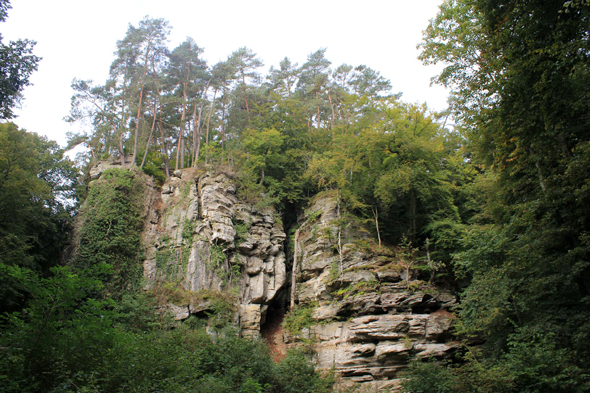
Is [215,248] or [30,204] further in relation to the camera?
[215,248]

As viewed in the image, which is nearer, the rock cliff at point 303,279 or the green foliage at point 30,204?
the rock cliff at point 303,279

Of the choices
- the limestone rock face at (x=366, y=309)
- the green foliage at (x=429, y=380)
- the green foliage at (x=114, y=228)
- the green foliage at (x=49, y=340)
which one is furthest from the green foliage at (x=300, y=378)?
the green foliage at (x=114, y=228)

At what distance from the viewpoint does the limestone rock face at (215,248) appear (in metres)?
16.3

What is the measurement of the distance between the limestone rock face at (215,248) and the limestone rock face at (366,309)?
2.07 m

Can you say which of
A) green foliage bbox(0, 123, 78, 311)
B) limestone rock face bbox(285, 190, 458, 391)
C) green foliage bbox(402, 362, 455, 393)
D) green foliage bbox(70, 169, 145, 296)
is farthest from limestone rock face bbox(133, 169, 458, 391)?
green foliage bbox(0, 123, 78, 311)

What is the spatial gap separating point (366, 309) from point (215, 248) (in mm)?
8152

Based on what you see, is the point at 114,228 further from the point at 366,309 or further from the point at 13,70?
the point at 366,309

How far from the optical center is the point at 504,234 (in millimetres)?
9914

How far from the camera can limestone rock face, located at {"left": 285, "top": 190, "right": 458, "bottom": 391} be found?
41.3ft

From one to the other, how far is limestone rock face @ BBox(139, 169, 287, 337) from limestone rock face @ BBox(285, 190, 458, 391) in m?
2.07

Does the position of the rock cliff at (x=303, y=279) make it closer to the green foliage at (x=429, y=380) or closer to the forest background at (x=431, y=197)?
the forest background at (x=431, y=197)

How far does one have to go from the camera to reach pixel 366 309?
543 inches

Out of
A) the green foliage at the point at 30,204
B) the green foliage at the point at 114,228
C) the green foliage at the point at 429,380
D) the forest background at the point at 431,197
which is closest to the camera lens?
the forest background at the point at 431,197

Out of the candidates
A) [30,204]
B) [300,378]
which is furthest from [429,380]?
[30,204]
